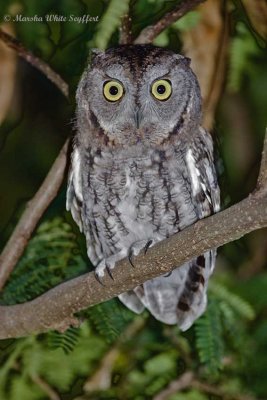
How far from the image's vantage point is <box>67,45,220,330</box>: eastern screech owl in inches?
57.4

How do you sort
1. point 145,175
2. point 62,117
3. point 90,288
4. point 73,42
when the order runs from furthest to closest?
point 62,117
point 73,42
point 145,175
point 90,288

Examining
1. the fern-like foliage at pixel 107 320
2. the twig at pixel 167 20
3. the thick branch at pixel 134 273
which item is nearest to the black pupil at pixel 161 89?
the twig at pixel 167 20

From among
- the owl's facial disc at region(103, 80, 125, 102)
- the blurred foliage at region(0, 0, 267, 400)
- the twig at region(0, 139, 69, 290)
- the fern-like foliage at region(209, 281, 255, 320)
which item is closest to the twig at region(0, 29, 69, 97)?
the blurred foliage at region(0, 0, 267, 400)

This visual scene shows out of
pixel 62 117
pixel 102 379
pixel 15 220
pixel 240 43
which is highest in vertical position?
pixel 240 43

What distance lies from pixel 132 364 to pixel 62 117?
0.68 meters

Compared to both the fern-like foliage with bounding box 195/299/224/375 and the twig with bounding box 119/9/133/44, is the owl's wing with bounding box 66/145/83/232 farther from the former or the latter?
the fern-like foliage with bounding box 195/299/224/375

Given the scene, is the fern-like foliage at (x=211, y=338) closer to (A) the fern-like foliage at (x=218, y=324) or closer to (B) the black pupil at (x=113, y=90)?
(A) the fern-like foliage at (x=218, y=324)

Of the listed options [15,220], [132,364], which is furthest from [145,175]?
[132,364]

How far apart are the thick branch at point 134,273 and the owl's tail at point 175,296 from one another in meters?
0.31

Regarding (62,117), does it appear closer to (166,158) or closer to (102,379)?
(166,158)

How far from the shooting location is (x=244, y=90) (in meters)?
1.63

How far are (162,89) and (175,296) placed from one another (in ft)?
1.86

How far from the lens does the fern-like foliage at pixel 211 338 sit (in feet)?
4.98

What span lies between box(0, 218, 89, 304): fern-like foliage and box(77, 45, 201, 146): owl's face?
0.98 feet
